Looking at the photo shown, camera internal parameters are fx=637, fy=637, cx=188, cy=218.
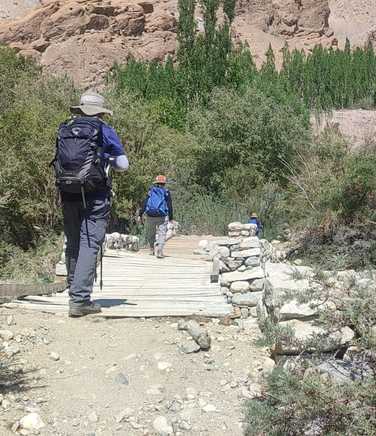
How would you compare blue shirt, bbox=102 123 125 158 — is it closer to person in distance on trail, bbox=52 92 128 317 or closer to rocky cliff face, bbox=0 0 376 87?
person in distance on trail, bbox=52 92 128 317

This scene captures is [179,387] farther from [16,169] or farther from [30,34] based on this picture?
[30,34]

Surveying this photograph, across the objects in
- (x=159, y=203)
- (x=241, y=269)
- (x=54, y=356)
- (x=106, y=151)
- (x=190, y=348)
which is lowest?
(x=159, y=203)

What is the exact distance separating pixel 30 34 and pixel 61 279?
168 ft

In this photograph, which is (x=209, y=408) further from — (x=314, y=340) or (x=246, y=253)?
(x=246, y=253)

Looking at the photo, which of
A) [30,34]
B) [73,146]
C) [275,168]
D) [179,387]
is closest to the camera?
[179,387]

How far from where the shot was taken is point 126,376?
4020 millimetres

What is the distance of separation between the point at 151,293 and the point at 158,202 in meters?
4.08

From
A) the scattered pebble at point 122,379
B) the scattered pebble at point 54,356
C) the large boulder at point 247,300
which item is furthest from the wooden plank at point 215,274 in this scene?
the scattered pebble at point 122,379

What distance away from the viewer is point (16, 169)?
13.8 metres

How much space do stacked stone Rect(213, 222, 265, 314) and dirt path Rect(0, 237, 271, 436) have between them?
1131 millimetres

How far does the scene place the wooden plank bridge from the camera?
5.45 m

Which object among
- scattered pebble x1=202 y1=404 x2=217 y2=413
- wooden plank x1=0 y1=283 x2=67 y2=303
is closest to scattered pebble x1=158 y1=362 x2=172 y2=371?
scattered pebble x1=202 y1=404 x2=217 y2=413

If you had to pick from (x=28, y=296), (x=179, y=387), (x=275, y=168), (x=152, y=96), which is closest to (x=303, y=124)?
(x=275, y=168)

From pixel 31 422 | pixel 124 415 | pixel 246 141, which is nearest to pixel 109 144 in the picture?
pixel 124 415
